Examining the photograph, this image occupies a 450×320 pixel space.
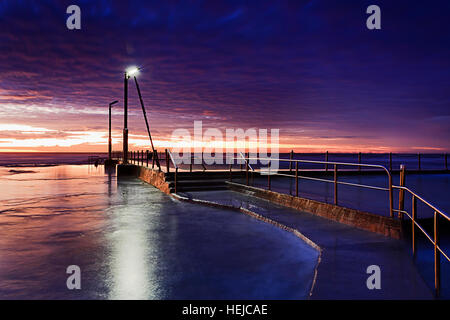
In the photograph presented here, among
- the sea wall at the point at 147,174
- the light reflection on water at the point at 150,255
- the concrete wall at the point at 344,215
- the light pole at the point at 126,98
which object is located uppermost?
the light pole at the point at 126,98

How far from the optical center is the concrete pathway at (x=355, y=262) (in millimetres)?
3648

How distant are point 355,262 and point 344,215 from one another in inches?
110

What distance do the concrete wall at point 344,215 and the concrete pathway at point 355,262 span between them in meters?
0.21

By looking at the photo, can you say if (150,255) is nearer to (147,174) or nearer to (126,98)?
(147,174)

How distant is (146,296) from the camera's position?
12.7 feet

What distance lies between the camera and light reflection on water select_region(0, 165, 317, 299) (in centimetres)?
407

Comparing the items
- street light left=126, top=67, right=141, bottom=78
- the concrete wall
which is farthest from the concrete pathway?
street light left=126, top=67, right=141, bottom=78

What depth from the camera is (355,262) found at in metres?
4.64

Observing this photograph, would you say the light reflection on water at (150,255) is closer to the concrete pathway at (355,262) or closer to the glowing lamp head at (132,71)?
the concrete pathway at (355,262)

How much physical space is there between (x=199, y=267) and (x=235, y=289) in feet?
3.11

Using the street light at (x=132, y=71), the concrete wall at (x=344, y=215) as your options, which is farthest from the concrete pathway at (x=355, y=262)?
the street light at (x=132, y=71)
